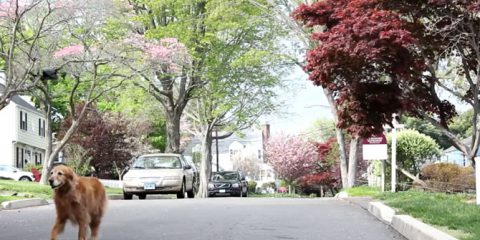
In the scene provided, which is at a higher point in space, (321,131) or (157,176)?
(321,131)

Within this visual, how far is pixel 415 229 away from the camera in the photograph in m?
9.09

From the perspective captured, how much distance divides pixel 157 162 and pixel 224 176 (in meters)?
14.3

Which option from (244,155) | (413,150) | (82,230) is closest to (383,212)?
(82,230)

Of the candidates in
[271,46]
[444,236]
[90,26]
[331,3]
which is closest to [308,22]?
[331,3]

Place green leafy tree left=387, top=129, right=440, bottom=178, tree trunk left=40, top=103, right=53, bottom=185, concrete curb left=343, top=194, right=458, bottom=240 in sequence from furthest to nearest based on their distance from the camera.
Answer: tree trunk left=40, top=103, right=53, bottom=185
green leafy tree left=387, top=129, right=440, bottom=178
concrete curb left=343, top=194, right=458, bottom=240

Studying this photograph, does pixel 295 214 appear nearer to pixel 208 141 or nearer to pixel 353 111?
pixel 353 111

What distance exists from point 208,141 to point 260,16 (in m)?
16.3

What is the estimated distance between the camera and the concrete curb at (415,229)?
805 centimetres

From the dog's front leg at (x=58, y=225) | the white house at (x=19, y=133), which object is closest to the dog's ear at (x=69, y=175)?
the dog's front leg at (x=58, y=225)

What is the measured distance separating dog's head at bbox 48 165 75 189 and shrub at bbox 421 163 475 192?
16.2m

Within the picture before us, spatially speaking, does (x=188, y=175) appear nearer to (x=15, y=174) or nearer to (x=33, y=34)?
(x=33, y=34)

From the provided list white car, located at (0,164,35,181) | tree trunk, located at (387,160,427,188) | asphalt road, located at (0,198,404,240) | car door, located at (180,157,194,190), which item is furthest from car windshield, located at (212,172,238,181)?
asphalt road, located at (0,198,404,240)

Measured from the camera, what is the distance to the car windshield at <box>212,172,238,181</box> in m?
36.3

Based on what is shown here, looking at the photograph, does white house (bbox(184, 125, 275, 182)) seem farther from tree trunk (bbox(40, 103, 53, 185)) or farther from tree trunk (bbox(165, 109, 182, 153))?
tree trunk (bbox(40, 103, 53, 185))
